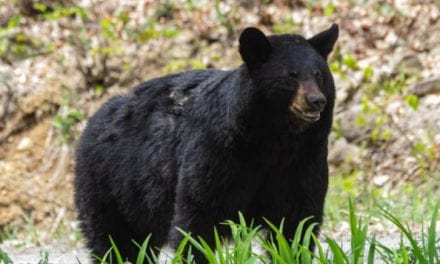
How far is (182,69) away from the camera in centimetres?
1265

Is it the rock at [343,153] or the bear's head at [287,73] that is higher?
the bear's head at [287,73]

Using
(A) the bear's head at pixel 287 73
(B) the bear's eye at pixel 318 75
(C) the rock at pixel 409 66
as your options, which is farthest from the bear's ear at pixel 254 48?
(C) the rock at pixel 409 66

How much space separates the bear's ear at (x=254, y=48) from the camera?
5.48 metres

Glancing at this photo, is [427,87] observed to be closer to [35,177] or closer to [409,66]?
[409,66]

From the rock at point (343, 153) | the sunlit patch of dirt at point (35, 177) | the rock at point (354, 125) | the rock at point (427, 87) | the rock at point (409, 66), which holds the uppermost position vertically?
the rock at point (409, 66)

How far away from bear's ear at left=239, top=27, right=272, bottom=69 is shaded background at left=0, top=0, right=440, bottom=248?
401 centimetres

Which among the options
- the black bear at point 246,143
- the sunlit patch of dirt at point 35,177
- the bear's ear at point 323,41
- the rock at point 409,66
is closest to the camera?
the black bear at point 246,143

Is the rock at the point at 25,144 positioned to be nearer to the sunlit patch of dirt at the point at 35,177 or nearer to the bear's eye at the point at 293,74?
the sunlit patch of dirt at the point at 35,177

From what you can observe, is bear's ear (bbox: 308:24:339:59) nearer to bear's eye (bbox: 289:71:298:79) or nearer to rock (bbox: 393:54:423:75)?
bear's eye (bbox: 289:71:298:79)

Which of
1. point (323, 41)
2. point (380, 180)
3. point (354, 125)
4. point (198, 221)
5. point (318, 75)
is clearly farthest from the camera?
point (354, 125)

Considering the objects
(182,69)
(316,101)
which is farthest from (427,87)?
(316,101)

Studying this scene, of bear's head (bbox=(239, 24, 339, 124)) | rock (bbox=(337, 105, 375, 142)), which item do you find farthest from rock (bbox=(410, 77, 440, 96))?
bear's head (bbox=(239, 24, 339, 124))

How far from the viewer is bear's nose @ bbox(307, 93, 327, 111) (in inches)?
201

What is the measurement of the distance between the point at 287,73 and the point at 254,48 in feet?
0.86
